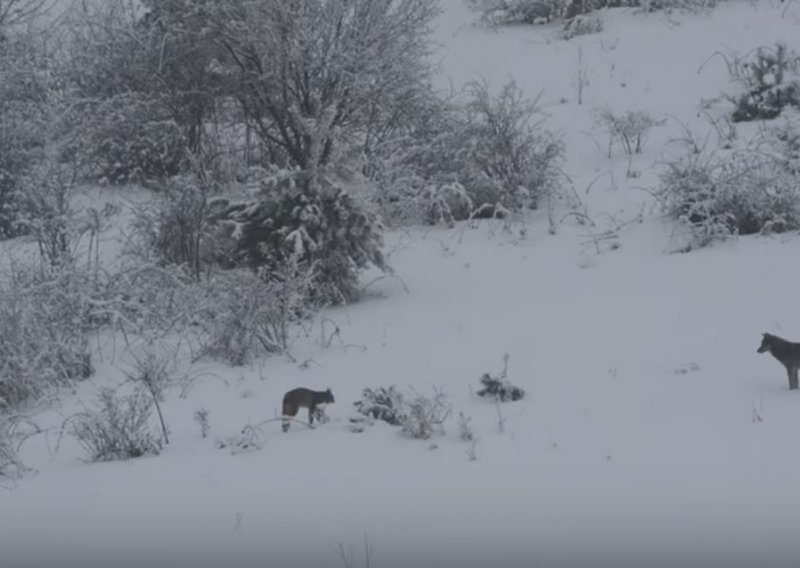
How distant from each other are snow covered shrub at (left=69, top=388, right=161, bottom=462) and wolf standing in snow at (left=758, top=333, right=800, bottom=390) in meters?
3.81

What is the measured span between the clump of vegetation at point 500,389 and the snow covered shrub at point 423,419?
1.69 ft

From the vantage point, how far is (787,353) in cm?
637

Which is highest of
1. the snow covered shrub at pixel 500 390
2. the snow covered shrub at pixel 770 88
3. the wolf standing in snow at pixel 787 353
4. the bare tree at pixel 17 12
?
the bare tree at pixel 17 12

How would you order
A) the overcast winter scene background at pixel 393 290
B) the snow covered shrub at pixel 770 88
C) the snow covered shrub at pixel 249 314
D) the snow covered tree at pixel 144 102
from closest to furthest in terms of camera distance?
the overcast winter scene background at pixel 393 290
the snow covered shrub at pixel 249 314
the snow covered shrub at pixel 770 88
the snow covered tree at pixel 144 102

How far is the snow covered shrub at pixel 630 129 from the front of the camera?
1248 centimetres

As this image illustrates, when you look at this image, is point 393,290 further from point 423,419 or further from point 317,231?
point 423,419

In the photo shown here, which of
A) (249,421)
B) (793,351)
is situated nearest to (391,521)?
(249,421)

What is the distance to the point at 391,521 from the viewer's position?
5.03 meters

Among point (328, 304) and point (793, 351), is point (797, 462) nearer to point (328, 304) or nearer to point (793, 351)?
point (793, 351)

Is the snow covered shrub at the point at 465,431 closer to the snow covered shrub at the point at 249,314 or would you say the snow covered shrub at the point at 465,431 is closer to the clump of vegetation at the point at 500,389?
the clump of vegetation at the point at 500,389

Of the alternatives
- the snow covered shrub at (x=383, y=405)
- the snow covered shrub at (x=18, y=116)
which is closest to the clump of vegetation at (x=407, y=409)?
the snow covered shrub at (x=383, y=405)

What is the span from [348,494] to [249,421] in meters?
1.50

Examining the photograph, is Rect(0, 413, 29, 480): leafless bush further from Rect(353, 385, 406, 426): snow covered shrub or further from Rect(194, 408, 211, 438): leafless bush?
Rect(353, 385, 406, 426): snow covered shrub

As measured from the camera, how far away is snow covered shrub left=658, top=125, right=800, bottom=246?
9.97 m
